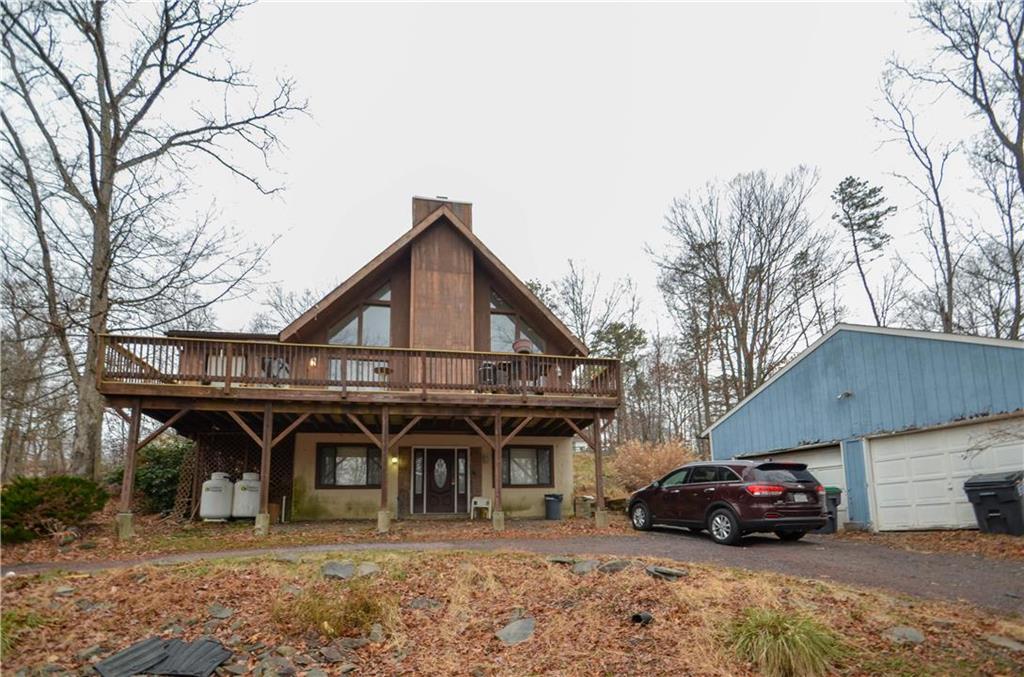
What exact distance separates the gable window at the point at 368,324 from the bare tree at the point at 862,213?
58.0ft

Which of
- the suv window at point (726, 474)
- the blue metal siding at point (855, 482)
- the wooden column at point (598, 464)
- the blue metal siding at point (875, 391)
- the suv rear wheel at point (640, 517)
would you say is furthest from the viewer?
the wooden column at point (598, 464)

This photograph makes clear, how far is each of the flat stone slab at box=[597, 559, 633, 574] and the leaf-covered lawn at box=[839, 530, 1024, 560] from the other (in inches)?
241

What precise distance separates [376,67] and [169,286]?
7.80 meters

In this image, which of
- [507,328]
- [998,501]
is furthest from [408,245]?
[998,501]

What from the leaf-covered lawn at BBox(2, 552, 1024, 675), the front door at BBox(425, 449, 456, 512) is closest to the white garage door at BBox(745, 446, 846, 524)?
the leaf-covered lawn at BBox(2, 552, 1024, 675)

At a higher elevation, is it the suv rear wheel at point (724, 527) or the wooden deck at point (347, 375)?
the wooden deck at point (347, 375)

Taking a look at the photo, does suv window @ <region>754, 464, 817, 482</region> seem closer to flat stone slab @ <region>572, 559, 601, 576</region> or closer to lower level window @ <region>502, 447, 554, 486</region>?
flat stone slab @ <region>572, 559, 601, 576</region>

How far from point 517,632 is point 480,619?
485 millimetres

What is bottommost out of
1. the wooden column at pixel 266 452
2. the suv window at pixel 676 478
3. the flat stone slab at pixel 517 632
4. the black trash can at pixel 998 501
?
the flat stone slab at pixel 517 632

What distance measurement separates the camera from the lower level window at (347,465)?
50.5ft

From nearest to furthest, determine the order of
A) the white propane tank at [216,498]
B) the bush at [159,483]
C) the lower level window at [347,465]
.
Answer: the white propane tank at [216,498] → the lower level window at [347,465] → the bush at [159,483]

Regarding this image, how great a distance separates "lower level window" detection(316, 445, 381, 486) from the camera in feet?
50.5

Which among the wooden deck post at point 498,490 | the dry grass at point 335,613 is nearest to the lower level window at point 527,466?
the wooden deck post at point 498,490

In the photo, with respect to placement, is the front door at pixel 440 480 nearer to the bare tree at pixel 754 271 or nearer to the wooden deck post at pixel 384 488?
the wooden deck post at pixel 384 488
